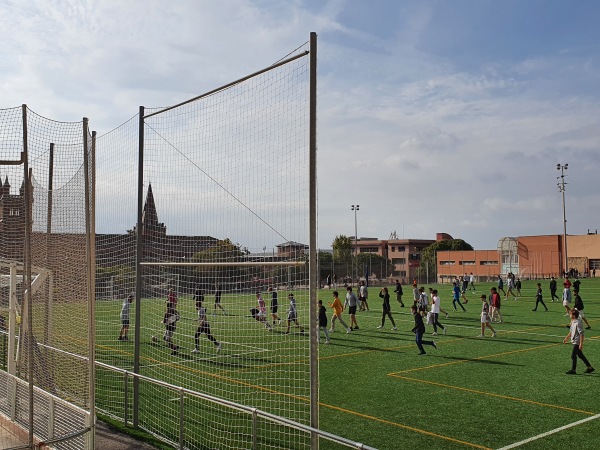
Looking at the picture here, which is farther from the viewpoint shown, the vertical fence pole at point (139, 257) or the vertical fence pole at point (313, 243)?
the vertical fence pole at point (139, 257)

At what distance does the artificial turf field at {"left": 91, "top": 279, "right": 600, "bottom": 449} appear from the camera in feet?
31.9

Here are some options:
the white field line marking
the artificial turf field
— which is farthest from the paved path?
the white field line marking

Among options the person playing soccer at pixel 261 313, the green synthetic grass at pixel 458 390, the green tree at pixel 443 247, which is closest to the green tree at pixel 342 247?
the green tree at pixel 443 247

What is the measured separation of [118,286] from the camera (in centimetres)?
1279

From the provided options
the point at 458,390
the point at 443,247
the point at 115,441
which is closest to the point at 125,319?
the point at 115,441

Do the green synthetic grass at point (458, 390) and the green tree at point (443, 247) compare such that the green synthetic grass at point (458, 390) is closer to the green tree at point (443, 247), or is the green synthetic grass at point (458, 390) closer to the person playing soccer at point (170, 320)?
the person playing soccer at point (170, 320)

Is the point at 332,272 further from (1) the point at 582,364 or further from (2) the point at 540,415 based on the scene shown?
(2) the point at 540,415

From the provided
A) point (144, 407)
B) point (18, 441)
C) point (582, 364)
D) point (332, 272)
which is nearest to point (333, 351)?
point (582, 364)

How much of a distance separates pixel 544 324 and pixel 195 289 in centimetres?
1940

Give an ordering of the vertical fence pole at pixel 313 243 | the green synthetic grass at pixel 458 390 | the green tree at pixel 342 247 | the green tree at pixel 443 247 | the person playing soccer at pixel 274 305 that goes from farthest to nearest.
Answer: the green tree at pixel 443 247, the green tree at pixel 342 247, the green synthetic grass at pixel 458 390, the person playing soccer at pixel 274 305, the vertical fence pole at pixel 313 243

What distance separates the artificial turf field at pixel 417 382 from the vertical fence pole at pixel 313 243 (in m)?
0.82

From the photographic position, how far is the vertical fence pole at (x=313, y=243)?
6289mm

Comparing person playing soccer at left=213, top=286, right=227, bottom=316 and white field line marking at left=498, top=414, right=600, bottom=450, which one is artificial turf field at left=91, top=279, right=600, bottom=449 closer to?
white field line marking at left=498, top=414, right=600, bottom=450

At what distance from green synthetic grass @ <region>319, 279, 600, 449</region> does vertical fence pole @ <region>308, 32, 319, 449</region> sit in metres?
3.40
